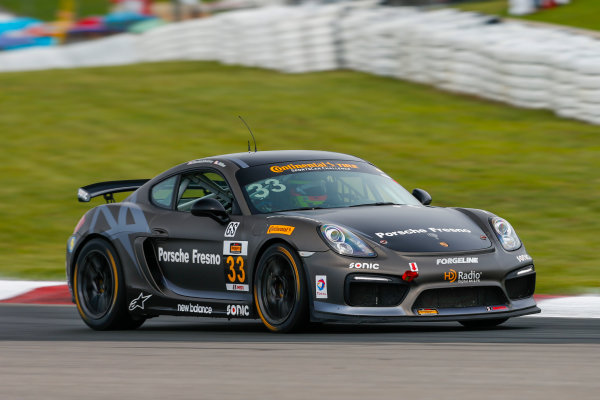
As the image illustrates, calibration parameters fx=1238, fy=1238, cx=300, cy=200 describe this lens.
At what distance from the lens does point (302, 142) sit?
18.6 metres

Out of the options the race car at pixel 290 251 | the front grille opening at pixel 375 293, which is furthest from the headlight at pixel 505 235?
the front grille opening at pixel 375 293

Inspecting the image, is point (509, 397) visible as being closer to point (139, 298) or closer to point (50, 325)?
point (139, 298)

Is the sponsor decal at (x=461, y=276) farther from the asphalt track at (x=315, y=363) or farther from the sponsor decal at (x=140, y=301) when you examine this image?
the sponsor decal at (x=140, y=301)

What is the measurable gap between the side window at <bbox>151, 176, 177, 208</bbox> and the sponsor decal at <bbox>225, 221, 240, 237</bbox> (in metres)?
0.81

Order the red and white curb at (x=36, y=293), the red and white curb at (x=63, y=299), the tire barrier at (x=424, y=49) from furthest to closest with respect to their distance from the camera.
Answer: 1. the tire barrier at (x=424, y=49)
2. the red and white curb at (x=36, y=293)
3. the red and white curb at (x=63, y=299)

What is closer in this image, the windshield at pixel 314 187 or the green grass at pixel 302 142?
the windshield at pixel 314 187

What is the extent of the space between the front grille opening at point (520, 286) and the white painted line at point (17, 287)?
4.92 meters

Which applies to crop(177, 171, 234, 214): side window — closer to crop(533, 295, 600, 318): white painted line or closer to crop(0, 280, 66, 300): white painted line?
crop(533, 295, 600, 318): white painted line

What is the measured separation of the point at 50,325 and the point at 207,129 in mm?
10947

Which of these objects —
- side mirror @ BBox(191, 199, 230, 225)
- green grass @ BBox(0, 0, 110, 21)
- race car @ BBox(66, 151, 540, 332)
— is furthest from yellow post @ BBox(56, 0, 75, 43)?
side mirror @ BBox(191, 199, 230, 225)

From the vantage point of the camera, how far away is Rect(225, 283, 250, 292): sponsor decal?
26.7 ft

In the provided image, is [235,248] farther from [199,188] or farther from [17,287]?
[17,287]

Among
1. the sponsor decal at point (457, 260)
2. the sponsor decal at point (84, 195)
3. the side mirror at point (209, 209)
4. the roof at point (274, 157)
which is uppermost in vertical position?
the roof at point (274, 157)

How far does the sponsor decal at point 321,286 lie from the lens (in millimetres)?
7586
